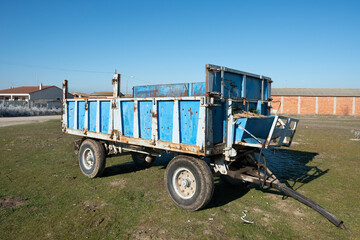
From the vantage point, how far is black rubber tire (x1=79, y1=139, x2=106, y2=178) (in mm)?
5926

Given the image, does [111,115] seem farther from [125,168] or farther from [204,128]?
[204,128]

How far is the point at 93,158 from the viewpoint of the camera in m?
6.10

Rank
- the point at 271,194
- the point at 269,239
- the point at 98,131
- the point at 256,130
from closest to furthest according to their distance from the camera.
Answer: the point at 269,239, the point at 256,130, the point at 271,194, the point at 98,131

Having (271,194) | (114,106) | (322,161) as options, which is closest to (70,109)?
(114,106)

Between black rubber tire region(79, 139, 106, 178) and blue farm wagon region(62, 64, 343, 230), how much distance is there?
17.2 inches

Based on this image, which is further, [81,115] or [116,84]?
[81,115]

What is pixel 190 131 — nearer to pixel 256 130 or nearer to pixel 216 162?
pixel 216 162

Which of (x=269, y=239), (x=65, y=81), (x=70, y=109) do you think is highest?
(x=65, y=81)

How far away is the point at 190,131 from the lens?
4145mm

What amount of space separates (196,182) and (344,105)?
144ft

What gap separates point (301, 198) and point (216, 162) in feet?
5.06

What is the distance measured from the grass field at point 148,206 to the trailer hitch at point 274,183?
0.17m

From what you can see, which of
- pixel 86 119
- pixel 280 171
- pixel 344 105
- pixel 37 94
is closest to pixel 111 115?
A: pixel 86 119

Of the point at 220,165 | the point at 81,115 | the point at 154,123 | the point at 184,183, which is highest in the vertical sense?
the point at 81,115
